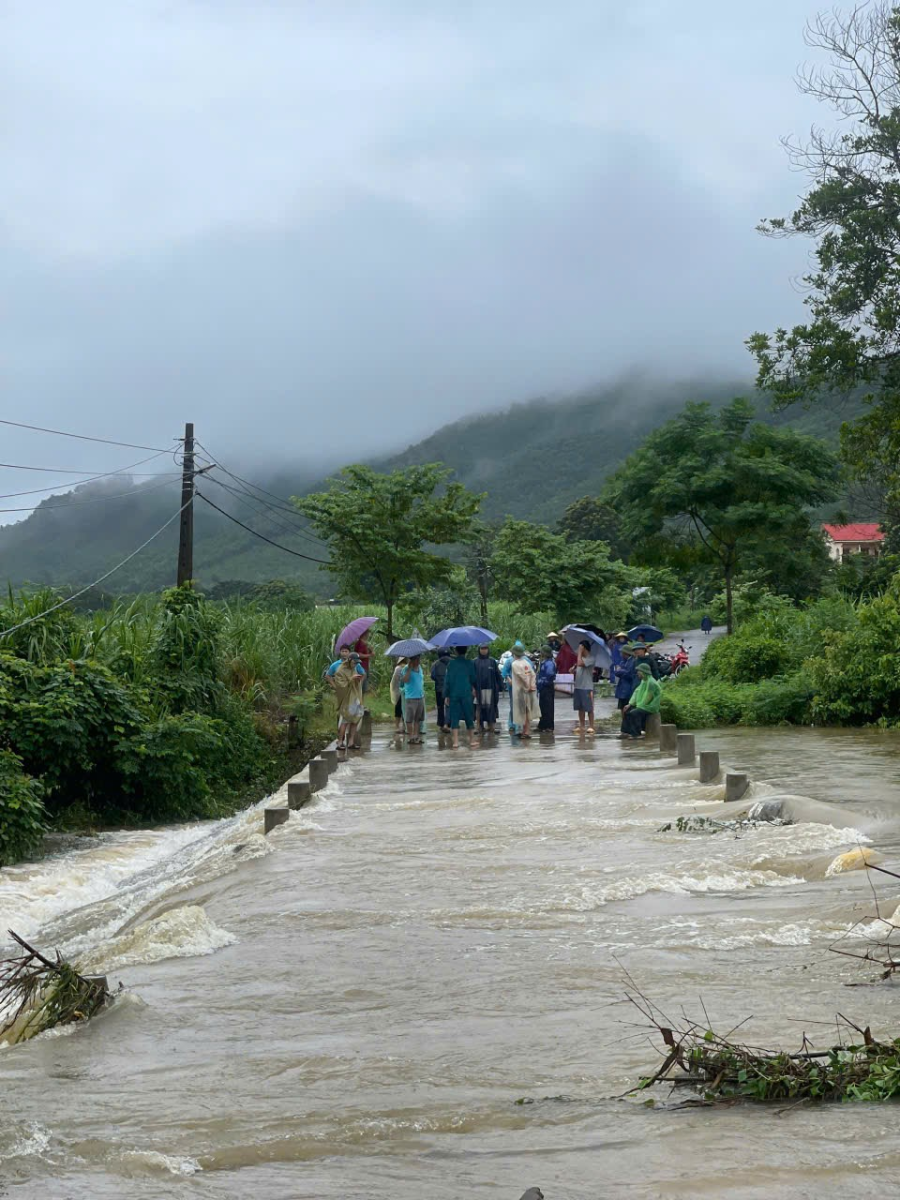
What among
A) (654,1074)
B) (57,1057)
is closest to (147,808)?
(57,1057)

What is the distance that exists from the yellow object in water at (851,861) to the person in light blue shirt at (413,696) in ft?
38.7

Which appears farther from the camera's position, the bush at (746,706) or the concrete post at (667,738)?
the bush at (746,706)

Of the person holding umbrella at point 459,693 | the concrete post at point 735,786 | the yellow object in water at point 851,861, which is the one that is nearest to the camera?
the yellow object in water at point 851,861

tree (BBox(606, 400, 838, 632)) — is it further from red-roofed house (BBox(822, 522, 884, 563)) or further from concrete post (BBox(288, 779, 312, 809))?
red-roofed house (BBox(822, 522, 884, 563))

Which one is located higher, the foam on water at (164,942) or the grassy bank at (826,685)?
the grassy bank at (826,685)

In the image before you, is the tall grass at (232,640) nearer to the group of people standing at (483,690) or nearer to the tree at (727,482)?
the group of people standing at (483,690)

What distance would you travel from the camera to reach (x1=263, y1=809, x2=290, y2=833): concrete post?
14.4m

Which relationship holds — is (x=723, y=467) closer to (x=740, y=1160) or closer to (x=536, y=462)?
(x=740, y=1160)

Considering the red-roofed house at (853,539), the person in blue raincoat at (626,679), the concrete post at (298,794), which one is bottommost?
the concrete post at (298,794)

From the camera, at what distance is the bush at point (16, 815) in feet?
54.0

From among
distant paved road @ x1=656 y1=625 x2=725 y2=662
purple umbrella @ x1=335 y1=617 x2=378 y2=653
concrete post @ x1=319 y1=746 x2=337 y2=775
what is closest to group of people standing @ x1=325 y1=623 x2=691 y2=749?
purple umbrella @ x1=335 y1=617 x2=378 y2=653

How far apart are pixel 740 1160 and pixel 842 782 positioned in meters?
13.0

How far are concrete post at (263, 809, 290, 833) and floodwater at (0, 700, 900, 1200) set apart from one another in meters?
0.26

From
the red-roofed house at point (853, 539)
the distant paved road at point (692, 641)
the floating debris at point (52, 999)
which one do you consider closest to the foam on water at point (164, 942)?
the floating debris at point (52, 999)
